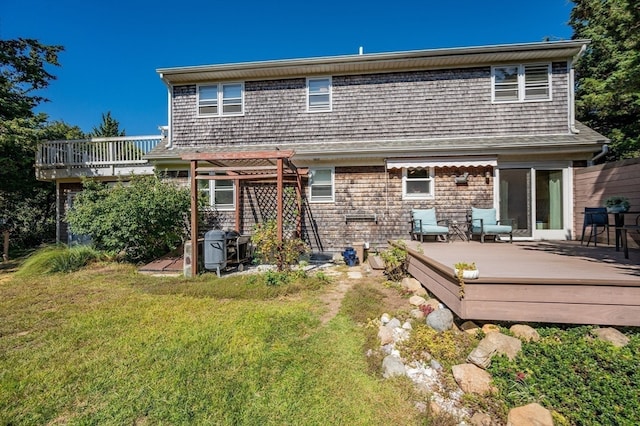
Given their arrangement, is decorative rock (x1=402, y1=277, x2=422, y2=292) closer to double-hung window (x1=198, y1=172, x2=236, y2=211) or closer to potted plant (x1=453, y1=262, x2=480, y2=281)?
potted plant (x1=453, y1=262, x2=480, y2=281)

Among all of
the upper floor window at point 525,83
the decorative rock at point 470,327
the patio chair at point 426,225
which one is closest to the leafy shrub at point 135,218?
the patio chair at point 426,225

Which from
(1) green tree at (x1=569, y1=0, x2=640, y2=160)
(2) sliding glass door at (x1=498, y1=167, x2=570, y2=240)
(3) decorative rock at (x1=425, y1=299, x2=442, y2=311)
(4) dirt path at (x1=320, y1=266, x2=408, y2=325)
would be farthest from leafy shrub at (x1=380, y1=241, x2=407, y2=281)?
(1) green tree at (x1=569, y1=0, x2=640, y2=160)

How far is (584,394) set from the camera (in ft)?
8.36

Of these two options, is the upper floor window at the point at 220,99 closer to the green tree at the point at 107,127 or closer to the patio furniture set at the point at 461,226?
the patio furniture set at the point at 461,226

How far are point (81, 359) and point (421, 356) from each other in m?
3.89

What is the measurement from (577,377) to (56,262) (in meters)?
11.0

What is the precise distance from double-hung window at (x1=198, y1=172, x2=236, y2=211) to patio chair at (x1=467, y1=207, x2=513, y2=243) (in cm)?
775

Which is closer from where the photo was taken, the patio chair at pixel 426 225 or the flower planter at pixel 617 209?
the flower planter at pixel 617 209

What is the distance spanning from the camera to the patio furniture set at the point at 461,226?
7859mm

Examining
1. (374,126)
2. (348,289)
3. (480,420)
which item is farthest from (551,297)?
(374,126)

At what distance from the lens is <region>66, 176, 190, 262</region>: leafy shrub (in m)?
8.03

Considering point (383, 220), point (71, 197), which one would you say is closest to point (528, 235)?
point (383, 220)

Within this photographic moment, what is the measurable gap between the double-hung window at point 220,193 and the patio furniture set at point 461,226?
245 inches

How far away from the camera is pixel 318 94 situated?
10008 millimetres
